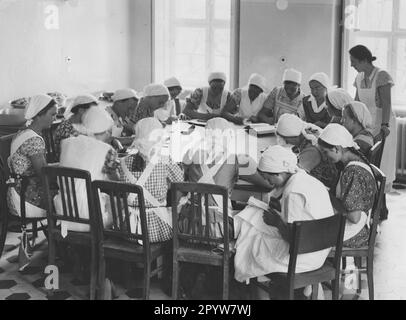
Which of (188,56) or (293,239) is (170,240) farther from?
(188,56)

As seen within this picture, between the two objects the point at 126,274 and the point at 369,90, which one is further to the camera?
the point at 369,90

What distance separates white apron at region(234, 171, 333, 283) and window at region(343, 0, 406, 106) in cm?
449

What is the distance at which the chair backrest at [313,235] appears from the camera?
3191 millimetres

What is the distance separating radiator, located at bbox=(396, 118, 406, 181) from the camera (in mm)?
7238

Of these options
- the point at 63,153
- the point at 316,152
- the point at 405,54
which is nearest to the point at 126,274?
the point at 63,153

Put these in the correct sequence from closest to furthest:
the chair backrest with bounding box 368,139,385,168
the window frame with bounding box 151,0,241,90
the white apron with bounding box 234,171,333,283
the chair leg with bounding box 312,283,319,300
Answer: the white apron with bounding box 234,171,333,283, the chair leg with bounding box 312,283,319,300, the chair backrest with bounding box 368,139,385,168, the window frame with bounding box 151,0,241,90

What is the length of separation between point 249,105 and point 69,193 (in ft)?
11.3

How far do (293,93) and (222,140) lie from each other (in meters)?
2.14

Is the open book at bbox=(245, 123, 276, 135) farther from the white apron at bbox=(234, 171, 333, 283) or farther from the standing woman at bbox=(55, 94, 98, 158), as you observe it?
the white apron at bbox=(234, 171, 333, 283)

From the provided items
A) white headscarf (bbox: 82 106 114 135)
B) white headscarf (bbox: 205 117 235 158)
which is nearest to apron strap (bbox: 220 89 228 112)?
white headscarf (bbox: 205 117 235 158)

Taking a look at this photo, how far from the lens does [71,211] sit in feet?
12.8

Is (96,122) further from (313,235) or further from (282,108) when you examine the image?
(282,108)

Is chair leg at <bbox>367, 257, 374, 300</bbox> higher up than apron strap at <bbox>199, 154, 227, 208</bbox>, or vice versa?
apron strap at <bbox>199, 154, 227, 208</bbox>

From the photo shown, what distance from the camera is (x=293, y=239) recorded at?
3201 millimetres
